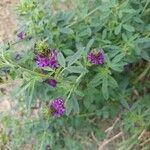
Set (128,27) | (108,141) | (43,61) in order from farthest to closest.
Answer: (108,141), (128,27), (43,61)

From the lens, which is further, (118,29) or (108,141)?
(108,141)

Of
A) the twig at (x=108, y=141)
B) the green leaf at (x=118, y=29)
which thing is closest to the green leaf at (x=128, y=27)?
the green leaf at (x=118, y=29)

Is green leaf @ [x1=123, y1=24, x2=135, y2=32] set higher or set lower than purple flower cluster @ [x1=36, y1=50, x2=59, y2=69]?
lower

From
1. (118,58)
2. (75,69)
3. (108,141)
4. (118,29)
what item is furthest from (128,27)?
(108,141)

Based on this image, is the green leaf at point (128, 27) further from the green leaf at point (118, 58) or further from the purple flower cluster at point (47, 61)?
the purple flower cluster at point (47, 61)

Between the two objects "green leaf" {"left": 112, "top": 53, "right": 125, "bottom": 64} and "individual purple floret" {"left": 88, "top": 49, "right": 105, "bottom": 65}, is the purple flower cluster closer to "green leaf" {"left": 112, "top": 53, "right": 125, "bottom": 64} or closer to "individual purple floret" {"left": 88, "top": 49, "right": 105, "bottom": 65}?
"individual purple floret" {"left": 88, "top": 49, "right": 105, "bottom": 65}

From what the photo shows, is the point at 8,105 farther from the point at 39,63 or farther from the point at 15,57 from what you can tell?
the point at 39,63

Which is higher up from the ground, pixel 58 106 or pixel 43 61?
pixel 43 61

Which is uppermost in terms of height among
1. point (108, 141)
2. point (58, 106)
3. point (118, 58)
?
point (118, 58)

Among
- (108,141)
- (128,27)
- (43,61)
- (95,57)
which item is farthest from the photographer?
(108,141)

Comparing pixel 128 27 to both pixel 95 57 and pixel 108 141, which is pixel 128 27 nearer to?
pixel 95 57

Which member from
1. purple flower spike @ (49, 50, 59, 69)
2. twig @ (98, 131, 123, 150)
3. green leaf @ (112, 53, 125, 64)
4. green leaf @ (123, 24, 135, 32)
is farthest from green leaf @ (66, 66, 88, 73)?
twig @ (98, 131, 123, 150)
